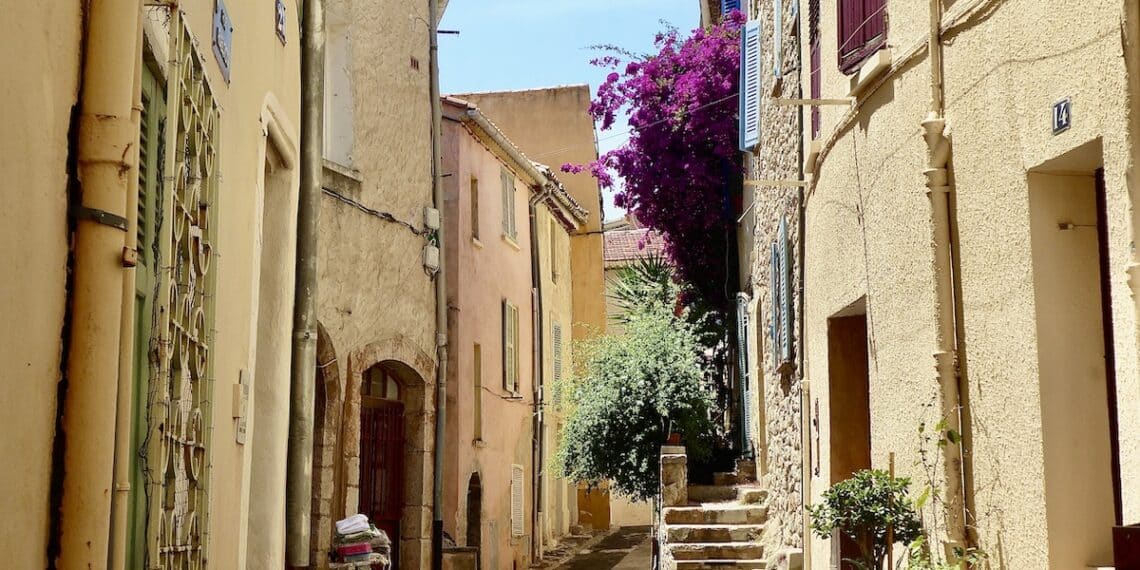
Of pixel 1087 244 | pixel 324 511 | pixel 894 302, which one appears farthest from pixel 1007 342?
pixel 324 511

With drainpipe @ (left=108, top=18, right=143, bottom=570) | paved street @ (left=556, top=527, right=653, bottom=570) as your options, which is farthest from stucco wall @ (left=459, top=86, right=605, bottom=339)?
drainpipe @ (left=108, top=18, right=143, bottom=570)

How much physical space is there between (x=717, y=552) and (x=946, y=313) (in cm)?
680

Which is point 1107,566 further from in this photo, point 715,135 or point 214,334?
point 715,135

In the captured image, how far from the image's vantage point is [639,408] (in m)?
15.9

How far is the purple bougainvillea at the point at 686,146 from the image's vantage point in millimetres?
16562

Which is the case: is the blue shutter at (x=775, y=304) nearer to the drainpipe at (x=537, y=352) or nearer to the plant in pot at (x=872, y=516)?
the plant in pot at (x=872, y=516)

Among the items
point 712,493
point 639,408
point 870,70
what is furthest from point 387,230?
point 870,70

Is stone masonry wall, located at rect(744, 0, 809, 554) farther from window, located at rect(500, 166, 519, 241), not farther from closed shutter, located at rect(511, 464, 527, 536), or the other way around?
closed shutter, located at rect(511, 464, 527, 536)

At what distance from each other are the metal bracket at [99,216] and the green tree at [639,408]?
12235mm

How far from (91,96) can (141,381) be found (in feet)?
A: 3.77

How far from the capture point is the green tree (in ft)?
51.8

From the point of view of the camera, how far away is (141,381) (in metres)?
4.41

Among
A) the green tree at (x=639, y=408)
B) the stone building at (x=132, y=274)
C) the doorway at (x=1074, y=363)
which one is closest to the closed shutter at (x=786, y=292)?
the green tree at (x=639, y=408)

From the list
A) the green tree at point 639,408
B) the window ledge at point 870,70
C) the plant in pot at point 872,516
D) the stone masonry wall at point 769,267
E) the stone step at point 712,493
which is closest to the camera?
the plant in pot at point 872,516
